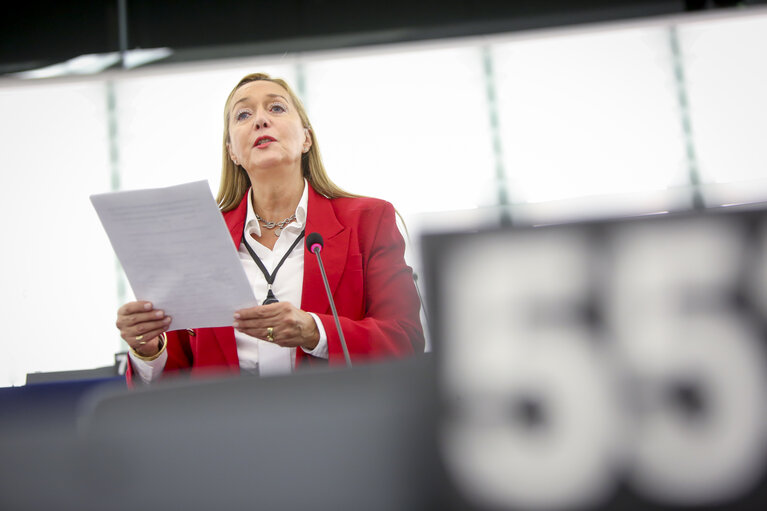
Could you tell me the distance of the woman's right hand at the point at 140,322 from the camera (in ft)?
4.11

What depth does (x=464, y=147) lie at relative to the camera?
545cm

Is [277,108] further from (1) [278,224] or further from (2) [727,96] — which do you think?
(2) [727,96]

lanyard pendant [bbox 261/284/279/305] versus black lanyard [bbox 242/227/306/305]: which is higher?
black lanyard [bbox 242/227/306/305]

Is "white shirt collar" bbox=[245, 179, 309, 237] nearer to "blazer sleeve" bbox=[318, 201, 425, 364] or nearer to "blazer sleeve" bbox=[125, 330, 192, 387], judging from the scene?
"blazer sleeve" bbox=[318, 201, 425, 364]

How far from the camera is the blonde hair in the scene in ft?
5.41

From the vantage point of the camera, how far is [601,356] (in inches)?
15.7

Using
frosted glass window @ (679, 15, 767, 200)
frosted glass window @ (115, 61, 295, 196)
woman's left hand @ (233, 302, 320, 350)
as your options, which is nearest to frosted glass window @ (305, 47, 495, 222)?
frosted glass window @ (115, 61, 295, 196)

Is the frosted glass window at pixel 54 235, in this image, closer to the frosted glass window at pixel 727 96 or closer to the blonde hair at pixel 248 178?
the blonde hair at pixel 248 178

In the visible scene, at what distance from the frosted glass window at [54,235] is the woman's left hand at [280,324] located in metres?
4.34

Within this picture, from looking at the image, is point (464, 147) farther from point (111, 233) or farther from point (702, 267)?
point (702, 267)

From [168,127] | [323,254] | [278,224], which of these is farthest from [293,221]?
[168,127]

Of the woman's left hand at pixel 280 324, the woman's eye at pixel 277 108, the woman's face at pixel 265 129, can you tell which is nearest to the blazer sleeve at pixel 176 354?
the woman's left hand at pixel 280 324

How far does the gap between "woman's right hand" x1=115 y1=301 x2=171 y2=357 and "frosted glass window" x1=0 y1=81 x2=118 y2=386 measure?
4201 millimetres

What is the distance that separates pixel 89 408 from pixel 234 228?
1.14 meters
